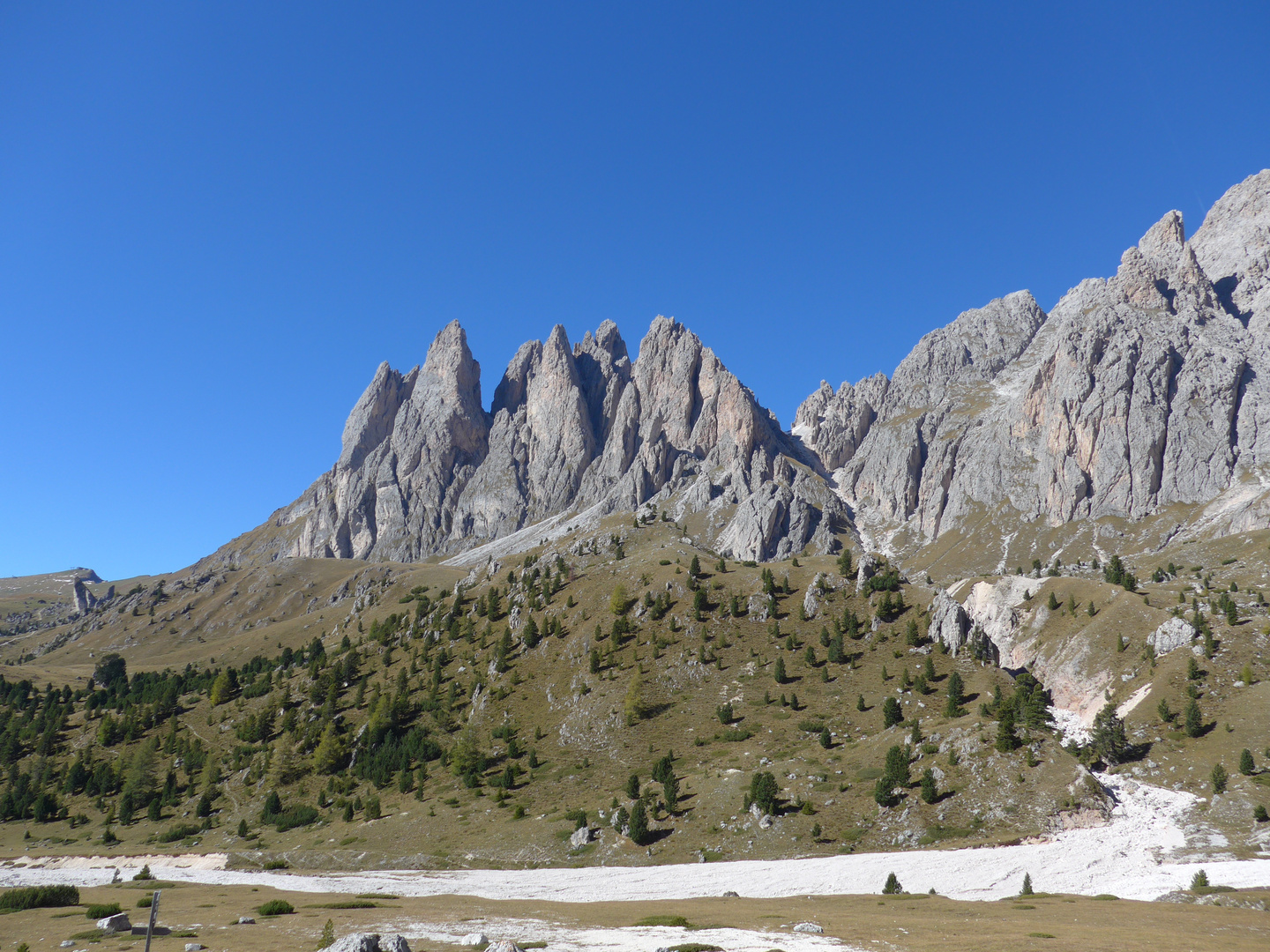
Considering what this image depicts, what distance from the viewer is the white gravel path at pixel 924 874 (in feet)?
212

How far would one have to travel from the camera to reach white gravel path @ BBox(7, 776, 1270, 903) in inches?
2544

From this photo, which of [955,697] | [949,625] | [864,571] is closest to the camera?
[955,697]

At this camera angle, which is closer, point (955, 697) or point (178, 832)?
point (955, 697)

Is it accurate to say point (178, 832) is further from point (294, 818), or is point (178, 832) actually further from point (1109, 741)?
point (1109, 741)

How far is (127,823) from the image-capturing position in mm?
115750

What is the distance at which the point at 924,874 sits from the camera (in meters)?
67.8

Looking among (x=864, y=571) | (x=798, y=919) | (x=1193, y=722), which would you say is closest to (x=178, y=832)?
(x=798, y=919)

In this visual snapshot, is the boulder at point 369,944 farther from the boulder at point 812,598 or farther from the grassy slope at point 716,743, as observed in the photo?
the boulder at point 812,598

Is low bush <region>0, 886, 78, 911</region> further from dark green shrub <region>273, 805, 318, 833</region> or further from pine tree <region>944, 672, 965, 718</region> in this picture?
pine tree <region>944, 672, 965, 718</region>

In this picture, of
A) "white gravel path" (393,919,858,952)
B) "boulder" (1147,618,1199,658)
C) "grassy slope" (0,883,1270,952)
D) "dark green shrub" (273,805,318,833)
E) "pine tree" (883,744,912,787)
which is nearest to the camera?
"white gravel path" (393,919,858,952)

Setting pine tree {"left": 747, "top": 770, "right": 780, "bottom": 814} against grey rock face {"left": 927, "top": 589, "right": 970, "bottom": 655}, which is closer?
pine tree {"left": 747, "top": 770, "right": 780, "bottom": 814}

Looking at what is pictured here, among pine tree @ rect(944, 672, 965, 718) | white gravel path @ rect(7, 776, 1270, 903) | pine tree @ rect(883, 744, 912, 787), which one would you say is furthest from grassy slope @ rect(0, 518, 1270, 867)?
white gravel path @ rect(7, 776, 1270, 903)

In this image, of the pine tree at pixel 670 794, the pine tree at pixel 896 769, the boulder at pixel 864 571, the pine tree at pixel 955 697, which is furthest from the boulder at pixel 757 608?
the pine tree at pixel 670 794

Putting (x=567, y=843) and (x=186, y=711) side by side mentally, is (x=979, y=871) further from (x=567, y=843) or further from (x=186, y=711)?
(x=186, y=711)
